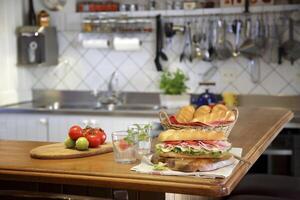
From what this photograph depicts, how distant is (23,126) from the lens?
4.34m

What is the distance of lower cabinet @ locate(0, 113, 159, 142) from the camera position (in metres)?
4.08

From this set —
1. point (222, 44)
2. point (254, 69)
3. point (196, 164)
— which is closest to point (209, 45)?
point (222, 44)

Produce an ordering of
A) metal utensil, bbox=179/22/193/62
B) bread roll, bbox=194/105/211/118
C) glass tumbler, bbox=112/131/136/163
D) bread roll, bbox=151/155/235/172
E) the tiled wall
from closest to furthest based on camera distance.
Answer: bread roll, bbox=151/155/235/172 < glass tumbler, bbox=112/131/136/163 < bread roll, bbox=194/105/211/118 < the tiled wall < metal utensil, bbox=179/22/193/62

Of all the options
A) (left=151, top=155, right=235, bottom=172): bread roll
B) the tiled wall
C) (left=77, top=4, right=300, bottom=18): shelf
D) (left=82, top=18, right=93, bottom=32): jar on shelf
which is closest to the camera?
(left=151, top=155, right=235, bottom=172): bread roll

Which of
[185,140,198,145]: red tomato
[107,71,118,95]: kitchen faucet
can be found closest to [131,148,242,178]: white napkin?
[185,140,198,145]: red tomato

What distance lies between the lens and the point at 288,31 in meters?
4.16

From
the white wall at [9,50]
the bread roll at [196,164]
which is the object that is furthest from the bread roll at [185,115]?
the white wall at [9,50]

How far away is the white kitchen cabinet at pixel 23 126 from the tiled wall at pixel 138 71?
64 centimetres

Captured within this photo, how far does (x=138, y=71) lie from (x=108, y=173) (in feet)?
10.0

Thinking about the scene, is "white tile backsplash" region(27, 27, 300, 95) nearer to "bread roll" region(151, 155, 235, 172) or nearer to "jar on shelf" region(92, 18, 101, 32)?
"jar on shelf" region(92, 18, 101, 32)

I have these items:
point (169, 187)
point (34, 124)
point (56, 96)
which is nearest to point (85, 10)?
point (56, 96)

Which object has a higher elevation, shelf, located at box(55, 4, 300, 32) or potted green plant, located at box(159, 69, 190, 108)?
shelf, located at box(55, 4, 300, 32)

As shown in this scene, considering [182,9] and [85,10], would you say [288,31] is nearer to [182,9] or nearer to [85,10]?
[182,9]

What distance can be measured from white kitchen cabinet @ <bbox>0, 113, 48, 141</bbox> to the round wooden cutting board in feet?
7.41
